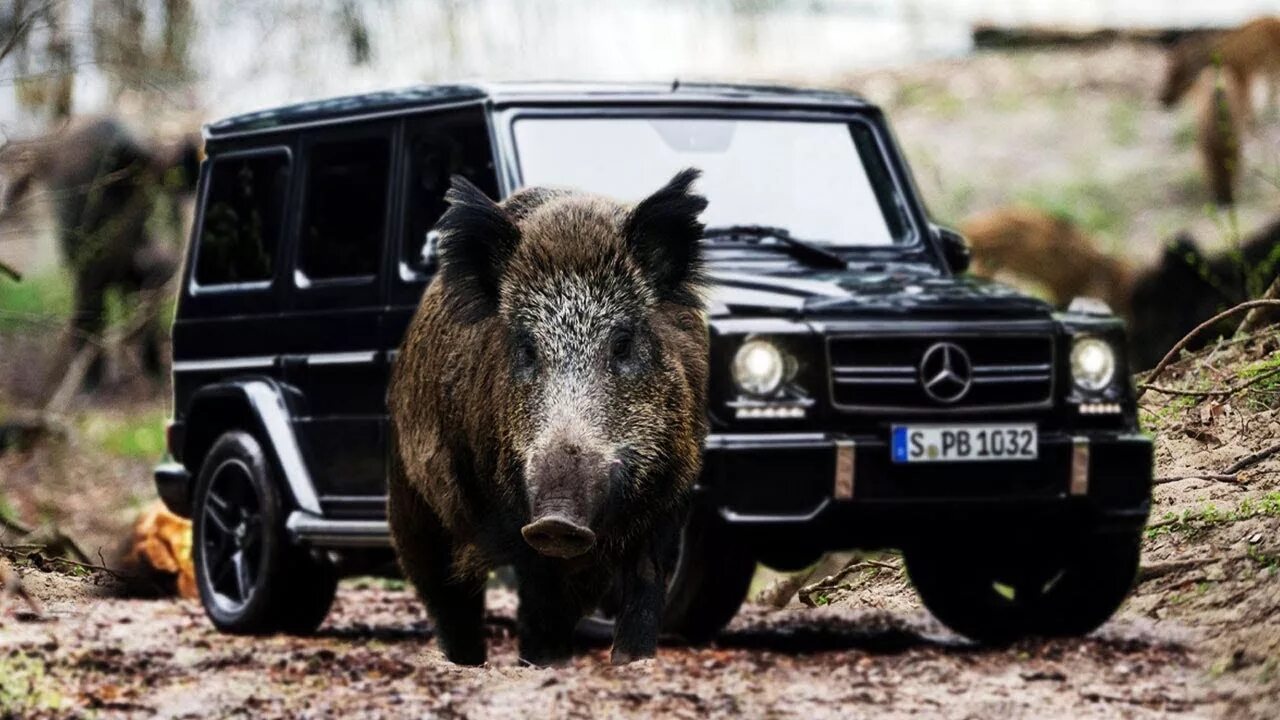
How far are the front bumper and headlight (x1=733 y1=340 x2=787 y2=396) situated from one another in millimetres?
165

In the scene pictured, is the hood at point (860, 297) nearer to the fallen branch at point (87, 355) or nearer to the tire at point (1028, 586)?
the tire at point (1028, 586)

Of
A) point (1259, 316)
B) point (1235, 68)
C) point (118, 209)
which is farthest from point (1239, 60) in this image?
point (1259, 316)

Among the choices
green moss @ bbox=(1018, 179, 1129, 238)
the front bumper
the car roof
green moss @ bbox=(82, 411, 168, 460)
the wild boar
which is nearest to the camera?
the wild boar

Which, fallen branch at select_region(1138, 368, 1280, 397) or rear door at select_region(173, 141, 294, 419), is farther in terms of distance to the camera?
rear door at select_region(173, 141, 294, 419)

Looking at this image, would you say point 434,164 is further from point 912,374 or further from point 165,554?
point 165,554

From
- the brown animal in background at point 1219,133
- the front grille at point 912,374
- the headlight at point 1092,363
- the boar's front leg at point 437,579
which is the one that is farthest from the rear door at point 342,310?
the brown animal in background at point 1219,133

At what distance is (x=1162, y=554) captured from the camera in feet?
26.4

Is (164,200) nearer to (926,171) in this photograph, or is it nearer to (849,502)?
(926,171)

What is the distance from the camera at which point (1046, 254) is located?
797 inches

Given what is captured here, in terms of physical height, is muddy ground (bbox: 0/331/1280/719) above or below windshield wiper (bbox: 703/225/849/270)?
below

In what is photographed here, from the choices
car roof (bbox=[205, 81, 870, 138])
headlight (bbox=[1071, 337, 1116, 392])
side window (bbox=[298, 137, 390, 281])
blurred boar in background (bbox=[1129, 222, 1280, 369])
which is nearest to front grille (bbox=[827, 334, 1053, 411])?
Result: headlight (bbox=[1071, 337, 1116, 392])

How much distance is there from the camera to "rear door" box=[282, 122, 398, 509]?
865cm

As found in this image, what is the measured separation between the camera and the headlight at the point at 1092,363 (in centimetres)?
786

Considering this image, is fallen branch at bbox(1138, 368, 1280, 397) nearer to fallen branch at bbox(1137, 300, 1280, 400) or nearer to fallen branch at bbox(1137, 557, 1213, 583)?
fallen branch at bbox(1137, 300, 1280, 400)
